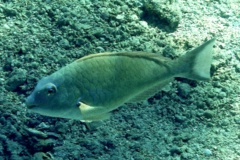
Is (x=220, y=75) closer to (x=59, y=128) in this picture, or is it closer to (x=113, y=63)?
(x=59, y=128)

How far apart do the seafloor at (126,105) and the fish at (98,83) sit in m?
0.69

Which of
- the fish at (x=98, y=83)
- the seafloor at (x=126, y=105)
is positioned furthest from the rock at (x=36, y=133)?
the fish at (x=98, y=83)

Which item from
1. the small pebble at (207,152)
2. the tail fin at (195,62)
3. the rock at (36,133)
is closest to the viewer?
the tail fin at (195,62)

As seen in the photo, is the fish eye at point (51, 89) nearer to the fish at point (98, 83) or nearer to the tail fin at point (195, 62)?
the fish at point (98, 83)

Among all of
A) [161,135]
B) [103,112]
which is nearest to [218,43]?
[161,135]

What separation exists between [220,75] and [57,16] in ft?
4.79

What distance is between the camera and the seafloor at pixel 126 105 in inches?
104

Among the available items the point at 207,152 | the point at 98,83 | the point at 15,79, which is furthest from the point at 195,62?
the point at 15,79

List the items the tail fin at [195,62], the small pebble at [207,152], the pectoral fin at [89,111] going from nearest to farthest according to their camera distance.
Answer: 1. the pectoral fin at [89,111]
2. the tail fin at [195,62]
3. the small pebble at [207,152]

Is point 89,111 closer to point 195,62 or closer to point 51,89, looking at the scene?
point 51,89

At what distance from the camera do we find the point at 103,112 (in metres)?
1.97

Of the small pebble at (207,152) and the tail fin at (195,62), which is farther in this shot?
the small pebble at (207,152)

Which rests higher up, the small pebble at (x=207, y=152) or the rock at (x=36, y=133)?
the small pebble at (x=207, y=152)

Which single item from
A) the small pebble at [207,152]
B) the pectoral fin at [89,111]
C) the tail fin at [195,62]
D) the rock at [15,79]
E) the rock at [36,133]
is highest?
the tail fin at [195,62]
